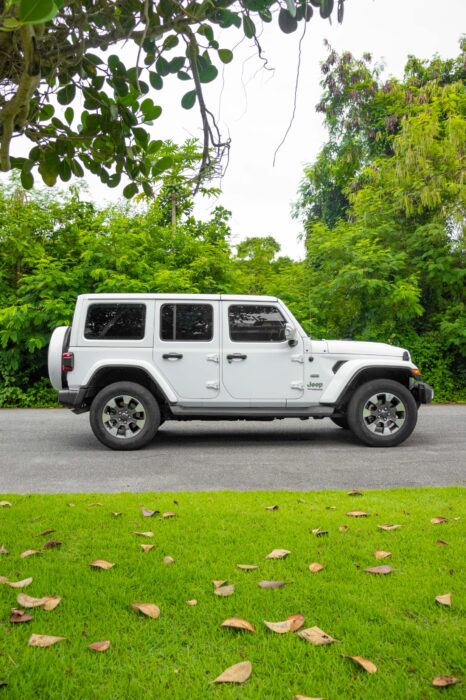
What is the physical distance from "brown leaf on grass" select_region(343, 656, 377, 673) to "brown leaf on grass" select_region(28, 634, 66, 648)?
120cm

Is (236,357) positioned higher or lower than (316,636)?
higher

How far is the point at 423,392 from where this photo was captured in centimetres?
845

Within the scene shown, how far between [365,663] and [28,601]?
161cm

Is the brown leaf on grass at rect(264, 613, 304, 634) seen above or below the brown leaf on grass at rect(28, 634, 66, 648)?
above

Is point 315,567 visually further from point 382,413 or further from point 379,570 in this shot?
point 382,413

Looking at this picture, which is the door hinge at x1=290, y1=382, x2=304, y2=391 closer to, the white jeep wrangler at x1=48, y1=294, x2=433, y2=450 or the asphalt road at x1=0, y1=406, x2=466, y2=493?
the white jeep wrangler at x1=48, y1=294, x2=433, y2=450

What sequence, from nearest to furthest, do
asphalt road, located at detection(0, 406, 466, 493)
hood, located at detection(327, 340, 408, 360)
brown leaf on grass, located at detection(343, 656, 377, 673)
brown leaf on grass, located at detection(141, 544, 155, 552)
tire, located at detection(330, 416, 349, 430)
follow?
brown leaf on grass, located at detection(343, 656, 377, 673) → brown leaf on grass, located at detection(141, 544, 155, 552) → asphalt road, located at detection(0, 406, 466, 493) → hood, located at detection(327, 340, 408, 360) → tire, located at detection(330, 416, 349, 430)

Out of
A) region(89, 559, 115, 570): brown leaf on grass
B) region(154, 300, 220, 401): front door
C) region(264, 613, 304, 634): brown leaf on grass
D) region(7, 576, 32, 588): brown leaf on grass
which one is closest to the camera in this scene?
region(264, 613, 304, 634): brown leaf on grass

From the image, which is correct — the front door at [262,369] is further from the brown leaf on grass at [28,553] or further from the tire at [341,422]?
the brown leaf on grass at [28,553]

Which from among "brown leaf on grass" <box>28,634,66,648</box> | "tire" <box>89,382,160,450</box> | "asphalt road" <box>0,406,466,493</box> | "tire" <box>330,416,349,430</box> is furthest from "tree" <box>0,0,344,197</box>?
"tire" <box>330,416,349,430</box>

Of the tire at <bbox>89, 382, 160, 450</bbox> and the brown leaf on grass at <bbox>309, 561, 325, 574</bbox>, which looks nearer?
the brown leaf on grass at <bbox>309, 561, 325, 574</bbox>

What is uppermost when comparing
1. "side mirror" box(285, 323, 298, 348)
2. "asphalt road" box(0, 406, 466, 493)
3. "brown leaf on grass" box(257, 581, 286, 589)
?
"side mirror" box(285, 323, 298, 348)

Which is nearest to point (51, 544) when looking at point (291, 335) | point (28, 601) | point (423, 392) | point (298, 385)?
point (28, 601)

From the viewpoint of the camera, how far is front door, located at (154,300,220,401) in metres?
8.29
